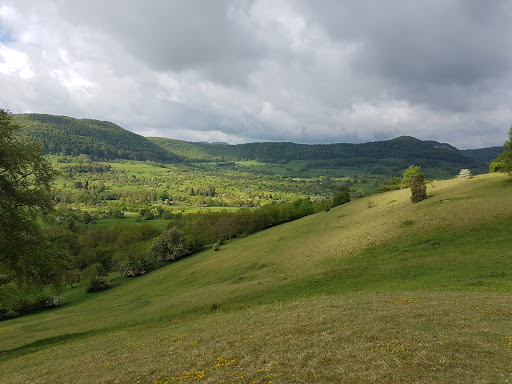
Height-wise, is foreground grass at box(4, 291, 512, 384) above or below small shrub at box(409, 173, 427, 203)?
below

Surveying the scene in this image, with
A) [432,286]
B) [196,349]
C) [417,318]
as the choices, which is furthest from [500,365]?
[432,286]

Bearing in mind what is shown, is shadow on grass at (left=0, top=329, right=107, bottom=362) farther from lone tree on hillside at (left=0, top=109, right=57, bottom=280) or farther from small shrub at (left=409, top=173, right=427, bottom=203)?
small shrub at (left=409, top=173, right=427, bottom=203)

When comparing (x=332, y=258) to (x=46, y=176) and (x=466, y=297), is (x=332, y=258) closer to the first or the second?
(x=466, y=297)

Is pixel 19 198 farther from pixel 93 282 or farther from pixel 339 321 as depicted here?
pixel 93 282

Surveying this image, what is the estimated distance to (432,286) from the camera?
26.5 m

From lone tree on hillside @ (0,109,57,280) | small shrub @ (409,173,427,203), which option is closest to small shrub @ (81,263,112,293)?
lone tree on hillside @ (0,109,57,280)

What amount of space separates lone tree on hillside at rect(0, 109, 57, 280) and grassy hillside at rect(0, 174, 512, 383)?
335 inches

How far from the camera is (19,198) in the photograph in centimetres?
2294

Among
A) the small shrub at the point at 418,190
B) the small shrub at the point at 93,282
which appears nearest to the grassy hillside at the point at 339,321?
the small shrub at the point at 418,190

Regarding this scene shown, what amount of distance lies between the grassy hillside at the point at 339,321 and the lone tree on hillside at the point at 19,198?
8.50 meters

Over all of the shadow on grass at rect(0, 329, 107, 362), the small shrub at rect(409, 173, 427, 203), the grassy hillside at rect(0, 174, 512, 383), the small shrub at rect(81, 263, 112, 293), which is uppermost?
the small shrub at rect(409, 173, 427, 203)

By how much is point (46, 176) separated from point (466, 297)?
121 ft

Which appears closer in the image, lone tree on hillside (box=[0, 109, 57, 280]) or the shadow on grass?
lone tree on hillside (box=[0, 109, 57, 280])

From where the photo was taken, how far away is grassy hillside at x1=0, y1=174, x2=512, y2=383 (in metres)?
11.9
